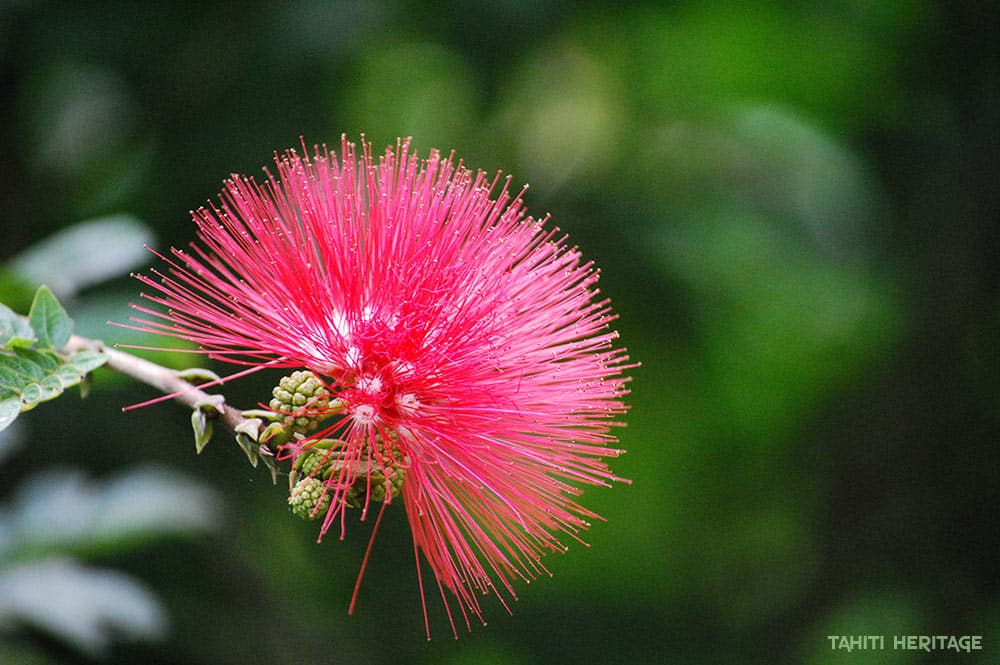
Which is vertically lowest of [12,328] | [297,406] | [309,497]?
[309,497]

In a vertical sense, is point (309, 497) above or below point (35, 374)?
below

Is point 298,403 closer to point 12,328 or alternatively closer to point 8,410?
point 8,410

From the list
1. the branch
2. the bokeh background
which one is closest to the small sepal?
the branch

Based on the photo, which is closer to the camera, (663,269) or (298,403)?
(298,403)

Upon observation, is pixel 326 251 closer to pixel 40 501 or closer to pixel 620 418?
pixel 40 501

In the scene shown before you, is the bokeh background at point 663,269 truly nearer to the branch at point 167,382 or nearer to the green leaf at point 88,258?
the green leaf at point 88,258

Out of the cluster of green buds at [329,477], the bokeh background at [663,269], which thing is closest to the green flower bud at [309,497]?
the cluster of green buds at [329,477]

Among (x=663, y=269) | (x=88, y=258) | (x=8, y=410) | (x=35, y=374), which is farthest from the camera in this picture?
(x=663, y=269)

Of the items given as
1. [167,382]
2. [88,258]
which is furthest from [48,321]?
[88,258]
